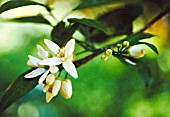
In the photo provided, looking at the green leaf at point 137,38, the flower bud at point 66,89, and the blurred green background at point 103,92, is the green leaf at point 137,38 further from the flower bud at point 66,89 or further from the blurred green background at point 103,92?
the blurred green background at point 103,92

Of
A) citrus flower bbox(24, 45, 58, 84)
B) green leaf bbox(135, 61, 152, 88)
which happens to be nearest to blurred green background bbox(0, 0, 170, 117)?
green leaf bbox(135, 61, 152, 88)

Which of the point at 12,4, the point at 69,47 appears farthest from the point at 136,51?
the point at 12,4

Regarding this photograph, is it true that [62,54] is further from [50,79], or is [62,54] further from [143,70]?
[143,70]

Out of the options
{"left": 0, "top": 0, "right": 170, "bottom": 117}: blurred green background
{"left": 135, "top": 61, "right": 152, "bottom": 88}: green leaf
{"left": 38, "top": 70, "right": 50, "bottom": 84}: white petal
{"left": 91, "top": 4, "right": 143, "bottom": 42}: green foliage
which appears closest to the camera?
{"left": 38, "top": 70, "right": 50, "bottom": 84}: white petal

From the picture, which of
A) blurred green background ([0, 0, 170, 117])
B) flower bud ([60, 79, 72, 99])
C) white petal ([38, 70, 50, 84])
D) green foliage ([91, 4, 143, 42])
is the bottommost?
blurred green background ([0, 0, 170, 117])

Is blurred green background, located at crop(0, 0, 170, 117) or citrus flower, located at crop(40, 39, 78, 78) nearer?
citrus flower, located at crop(40, 39, 78, 78)

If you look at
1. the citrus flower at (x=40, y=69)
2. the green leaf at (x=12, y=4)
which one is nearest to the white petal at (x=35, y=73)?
the citrus flower at (x=40, y=69)

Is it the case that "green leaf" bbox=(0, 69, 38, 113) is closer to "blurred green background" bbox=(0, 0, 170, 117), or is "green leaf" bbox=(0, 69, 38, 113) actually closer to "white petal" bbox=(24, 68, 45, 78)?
"white petal" bbox=(24, 68, 45, 78)
